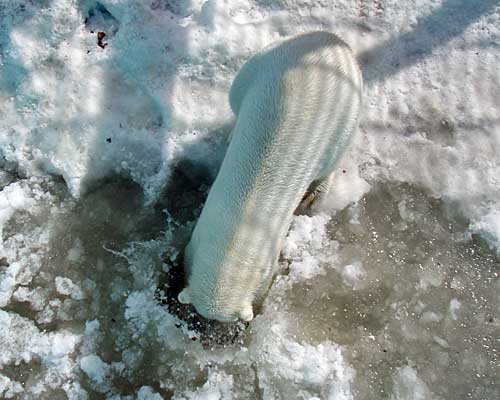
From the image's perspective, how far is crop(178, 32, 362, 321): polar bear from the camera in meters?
3.41

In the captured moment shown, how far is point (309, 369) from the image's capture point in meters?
4.01

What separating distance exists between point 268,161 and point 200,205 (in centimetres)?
125

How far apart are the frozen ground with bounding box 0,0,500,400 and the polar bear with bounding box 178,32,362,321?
0.68 meters

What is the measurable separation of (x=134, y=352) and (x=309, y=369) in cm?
142

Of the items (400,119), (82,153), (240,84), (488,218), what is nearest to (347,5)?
(400,119)

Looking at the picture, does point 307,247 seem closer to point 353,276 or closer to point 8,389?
point 353,276

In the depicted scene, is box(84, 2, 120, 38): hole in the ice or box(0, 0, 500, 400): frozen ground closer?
box(0, 0, 500, 400): frozen ground

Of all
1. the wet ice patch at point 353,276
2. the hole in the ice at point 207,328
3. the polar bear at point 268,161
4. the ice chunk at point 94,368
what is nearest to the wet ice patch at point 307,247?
the wet ice patch at point 353,276

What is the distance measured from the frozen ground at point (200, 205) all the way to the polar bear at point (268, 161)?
0.68m

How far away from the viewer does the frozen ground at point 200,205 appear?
4.10m

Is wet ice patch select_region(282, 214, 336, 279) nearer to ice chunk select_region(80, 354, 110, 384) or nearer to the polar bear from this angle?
the polar bear

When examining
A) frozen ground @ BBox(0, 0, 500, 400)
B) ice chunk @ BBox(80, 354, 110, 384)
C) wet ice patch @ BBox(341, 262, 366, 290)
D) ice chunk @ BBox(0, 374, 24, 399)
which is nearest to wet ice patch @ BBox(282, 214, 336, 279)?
frozen ground @ BBox(0, 0, 500, 400)

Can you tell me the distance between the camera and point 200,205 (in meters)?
4.47

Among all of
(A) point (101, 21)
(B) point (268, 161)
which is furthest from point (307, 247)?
(A) point (101, 21)
